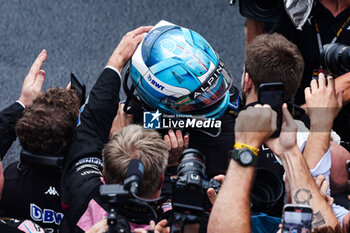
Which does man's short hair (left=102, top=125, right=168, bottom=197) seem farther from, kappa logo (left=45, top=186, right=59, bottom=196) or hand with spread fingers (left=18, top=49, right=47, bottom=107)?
hand with spread fingers (left=18, top=49, right=47, bottom=107)

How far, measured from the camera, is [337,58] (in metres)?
2.41

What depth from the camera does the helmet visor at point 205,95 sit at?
2426mm

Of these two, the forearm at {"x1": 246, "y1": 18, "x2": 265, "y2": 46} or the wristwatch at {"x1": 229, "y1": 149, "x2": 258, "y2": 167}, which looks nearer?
the wristwatch at {"x1": 229, "y1": 149, "x2": 258, "y2": 167}

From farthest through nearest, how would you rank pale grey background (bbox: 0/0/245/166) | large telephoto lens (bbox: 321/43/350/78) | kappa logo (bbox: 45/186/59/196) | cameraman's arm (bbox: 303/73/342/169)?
pale grey background (bbox: 0/0/245/166) < large telephoto lens (bbox: 321/43/350/78) < kappa logo (bbox: 45/186/59/196) < cameraman's arm (bbox: 303/73/342/169)

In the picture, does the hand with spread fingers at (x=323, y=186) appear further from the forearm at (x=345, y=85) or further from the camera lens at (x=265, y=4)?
the camera lens at (x=265, y=4)

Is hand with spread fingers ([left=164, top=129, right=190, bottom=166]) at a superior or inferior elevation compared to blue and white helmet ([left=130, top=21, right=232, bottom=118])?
inferior

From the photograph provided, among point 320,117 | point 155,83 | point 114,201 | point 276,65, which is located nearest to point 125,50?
point 155,83

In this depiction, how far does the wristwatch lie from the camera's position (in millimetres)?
1910

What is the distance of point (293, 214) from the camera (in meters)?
1.79

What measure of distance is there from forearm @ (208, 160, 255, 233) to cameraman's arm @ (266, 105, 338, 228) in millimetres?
188

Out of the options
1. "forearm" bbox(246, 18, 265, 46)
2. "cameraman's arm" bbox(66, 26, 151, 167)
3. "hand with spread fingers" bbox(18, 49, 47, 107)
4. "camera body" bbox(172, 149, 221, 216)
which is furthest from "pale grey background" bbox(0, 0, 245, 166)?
"camera body" bbox(172, 149, 221, 216)

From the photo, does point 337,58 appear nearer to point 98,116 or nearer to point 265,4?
point 265,4

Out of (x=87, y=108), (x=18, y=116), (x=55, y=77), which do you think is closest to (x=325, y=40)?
(x=87, y=108)

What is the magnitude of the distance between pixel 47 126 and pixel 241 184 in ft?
2.83
